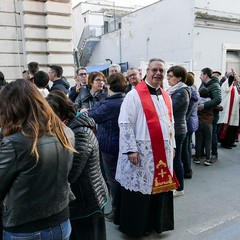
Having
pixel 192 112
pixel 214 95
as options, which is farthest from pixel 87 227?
pixel 214 95

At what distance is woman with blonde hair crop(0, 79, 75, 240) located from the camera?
1.54m

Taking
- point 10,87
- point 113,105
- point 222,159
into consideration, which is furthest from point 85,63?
point 10,87

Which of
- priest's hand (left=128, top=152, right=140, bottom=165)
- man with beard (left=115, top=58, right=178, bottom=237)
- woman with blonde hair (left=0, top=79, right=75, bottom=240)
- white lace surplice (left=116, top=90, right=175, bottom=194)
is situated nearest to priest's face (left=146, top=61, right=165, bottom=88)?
man with beard (left=115, top=58, right=178, bottom=237)

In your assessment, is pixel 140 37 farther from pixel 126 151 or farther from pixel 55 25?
pixel 126 151

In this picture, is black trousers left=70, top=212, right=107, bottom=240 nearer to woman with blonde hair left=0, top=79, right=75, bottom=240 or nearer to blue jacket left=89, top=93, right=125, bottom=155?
woman with blonde hair left=0, top=79, right=75, bottom=240

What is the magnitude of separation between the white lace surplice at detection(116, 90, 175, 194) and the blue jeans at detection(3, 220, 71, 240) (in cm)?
126

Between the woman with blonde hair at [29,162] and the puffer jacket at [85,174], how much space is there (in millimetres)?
306

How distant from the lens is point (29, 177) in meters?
1.58

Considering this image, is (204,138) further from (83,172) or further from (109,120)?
(83,172)

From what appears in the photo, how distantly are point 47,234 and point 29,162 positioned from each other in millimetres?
508

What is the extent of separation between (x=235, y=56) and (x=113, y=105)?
612 inches

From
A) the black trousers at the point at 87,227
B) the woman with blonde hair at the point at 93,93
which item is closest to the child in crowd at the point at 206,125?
the woman with blonde hair at the point at 93,93

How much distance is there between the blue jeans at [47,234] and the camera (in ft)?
5.58

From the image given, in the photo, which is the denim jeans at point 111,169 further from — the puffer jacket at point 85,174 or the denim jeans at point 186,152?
the denim jeans at point 186,152
